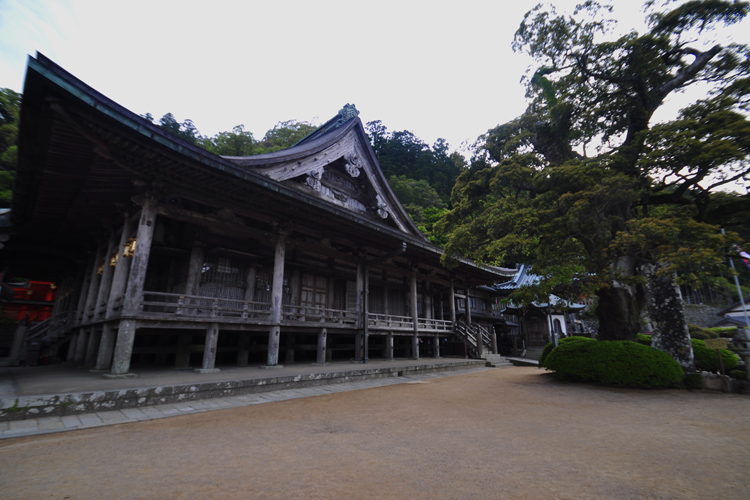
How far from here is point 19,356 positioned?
11766mm

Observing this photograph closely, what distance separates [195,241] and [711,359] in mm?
16228

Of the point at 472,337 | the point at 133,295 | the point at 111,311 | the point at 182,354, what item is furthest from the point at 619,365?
the point at 111,311

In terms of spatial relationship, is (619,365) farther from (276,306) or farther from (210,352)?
(210,352)

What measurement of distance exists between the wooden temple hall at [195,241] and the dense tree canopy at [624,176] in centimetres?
464

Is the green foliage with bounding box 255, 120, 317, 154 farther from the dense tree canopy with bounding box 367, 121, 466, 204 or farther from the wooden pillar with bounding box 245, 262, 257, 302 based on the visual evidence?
the wooden pillar with bounding box 245, 262, 257, 302

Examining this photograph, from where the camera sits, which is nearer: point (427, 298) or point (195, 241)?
point (195, 241)

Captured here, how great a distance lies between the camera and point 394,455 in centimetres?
372

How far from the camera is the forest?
800cm

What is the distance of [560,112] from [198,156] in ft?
36.4

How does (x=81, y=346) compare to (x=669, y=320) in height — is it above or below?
below

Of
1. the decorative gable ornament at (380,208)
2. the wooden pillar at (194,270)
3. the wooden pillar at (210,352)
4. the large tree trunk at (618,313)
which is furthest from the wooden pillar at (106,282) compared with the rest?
the large tree trunk at (618,313)

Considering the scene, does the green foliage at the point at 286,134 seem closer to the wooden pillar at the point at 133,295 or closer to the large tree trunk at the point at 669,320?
the wooden pillar at the point at 133,295

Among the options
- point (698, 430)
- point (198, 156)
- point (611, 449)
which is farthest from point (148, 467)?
point (698, 430)

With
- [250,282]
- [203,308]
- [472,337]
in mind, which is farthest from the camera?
[472,337]
